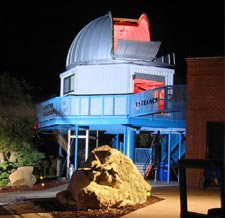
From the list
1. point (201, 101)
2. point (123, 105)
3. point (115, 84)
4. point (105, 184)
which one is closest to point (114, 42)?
point (115, 84)

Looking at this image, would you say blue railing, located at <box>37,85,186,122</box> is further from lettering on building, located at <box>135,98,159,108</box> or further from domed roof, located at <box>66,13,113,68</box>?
domed roof, located at <box>66,13,113,68</box>

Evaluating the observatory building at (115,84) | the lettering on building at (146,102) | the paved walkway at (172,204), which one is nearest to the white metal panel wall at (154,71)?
the observatory building at (115,84)

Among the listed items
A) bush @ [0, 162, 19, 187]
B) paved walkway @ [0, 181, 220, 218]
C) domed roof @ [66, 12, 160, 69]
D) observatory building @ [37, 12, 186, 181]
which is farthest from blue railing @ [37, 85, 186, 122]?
paved walkway @ [0, 181, 220, 218]

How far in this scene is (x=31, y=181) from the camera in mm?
21516

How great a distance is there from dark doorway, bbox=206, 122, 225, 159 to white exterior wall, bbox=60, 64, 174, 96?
8374 millimetres

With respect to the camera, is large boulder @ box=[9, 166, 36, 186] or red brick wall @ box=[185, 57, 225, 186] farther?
large boulder @ box=[9, 166, 36, 186]

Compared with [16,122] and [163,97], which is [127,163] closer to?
[163,97]

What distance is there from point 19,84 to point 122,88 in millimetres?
A: 10860

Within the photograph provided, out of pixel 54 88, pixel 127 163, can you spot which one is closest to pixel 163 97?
pixel 127 163

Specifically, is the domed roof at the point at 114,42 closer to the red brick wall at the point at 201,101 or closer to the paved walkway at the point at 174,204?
the red brick wall at the point at 201,101

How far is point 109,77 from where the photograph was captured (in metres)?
27.0

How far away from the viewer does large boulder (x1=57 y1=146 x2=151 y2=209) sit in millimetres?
12461

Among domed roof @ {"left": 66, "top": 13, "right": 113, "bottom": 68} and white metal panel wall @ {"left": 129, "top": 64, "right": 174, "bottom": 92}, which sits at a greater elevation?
domed roof @ {"left": 66, "top": 13, "right": 113, "bottom": 68}

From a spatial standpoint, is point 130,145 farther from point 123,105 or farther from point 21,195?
point 21,195
